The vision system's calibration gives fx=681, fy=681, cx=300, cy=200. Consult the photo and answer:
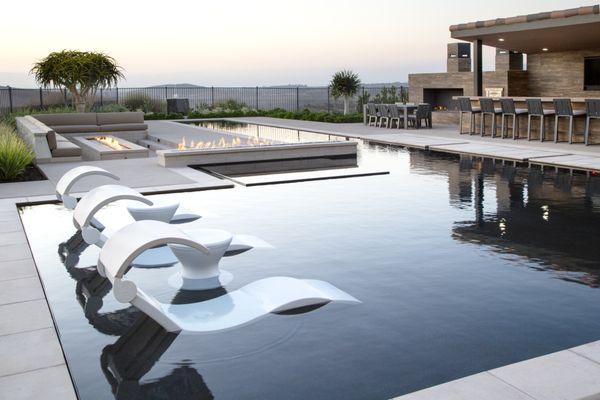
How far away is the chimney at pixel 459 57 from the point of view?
2986cm

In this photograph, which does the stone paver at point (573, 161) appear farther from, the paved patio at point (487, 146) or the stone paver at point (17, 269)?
the stone paver at point (17, 269)

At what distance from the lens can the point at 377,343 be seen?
15.6ft

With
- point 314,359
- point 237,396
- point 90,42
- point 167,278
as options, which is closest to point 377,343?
point 314,359

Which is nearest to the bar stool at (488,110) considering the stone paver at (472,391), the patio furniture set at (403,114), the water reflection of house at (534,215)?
the patio furniture set at (403,114)

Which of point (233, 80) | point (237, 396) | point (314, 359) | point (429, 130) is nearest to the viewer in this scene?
point (237, 396)

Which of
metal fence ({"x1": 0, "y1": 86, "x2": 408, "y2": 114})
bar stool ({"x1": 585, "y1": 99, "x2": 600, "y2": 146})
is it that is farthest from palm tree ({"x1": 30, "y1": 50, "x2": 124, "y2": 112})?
bar stool ({"x1": 585, "y1": 99, "x2": 600, "y2": 146})

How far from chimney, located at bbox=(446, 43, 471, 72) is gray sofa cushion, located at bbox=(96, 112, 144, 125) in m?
14.6

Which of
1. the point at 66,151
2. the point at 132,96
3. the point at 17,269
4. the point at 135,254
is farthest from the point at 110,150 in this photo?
the point at 132,96

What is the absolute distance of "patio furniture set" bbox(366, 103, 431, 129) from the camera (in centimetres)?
2367

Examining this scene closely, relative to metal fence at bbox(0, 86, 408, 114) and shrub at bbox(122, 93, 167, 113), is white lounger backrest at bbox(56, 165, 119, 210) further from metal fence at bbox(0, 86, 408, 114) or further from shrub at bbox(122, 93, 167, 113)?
shrub at bbox(122, 93, 167, 113)

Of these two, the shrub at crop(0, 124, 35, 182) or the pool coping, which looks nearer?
the pool coping

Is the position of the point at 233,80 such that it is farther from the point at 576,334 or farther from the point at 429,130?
the point at 576,334

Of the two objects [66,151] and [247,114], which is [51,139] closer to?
[66,151]

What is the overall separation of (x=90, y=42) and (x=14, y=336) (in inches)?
1058
